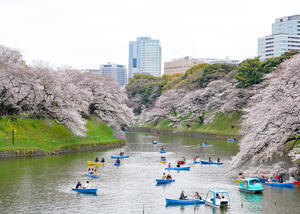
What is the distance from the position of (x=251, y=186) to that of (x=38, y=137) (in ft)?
112

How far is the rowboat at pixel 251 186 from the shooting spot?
37094mm

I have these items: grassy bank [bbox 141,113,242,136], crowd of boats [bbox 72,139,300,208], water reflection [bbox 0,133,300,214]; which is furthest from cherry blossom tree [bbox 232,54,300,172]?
grassy bank [bbox 141,113,242,136]

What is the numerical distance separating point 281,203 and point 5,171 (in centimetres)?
2821

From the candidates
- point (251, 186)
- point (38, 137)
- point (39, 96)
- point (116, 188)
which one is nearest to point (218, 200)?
point (251, 186)

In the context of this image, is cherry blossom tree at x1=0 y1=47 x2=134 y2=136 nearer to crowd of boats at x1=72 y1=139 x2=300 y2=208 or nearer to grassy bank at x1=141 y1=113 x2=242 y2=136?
crowd of boats at x1=72 y1=139 x2=300 y2=208

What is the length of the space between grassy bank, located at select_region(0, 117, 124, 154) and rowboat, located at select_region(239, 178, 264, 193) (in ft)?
101

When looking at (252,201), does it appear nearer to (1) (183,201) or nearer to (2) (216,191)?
(2) (216,191)

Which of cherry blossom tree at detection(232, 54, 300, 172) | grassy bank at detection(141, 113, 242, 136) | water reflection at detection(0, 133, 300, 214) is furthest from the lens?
grassy bank at detection(141, 113, 242, 136)

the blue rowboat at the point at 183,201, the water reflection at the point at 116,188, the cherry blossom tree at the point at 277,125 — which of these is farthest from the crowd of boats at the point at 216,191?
the cherry blossom tree at the point at 277,125

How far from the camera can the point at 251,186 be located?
3728cm

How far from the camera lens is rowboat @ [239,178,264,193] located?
122 ft

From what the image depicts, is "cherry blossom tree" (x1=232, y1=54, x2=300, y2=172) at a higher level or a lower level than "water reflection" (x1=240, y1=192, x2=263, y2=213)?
higher

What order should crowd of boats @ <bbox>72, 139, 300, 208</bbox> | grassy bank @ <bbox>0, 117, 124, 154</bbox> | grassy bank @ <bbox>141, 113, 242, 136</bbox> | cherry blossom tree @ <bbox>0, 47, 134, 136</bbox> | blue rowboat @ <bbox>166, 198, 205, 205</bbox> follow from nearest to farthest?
1. crowd of boats @ <bbox>72, 139, 300, 208</bbox>
2. blue rowboat @ <bbox>166, 198, 205, 205</bbox>
3. grassy bank @ <bbox>0, 117, 124, 154</bbox>
4. cherry blossom tree @ <bbox>0, 47, 134, 136</bbox>
5. grassy bank @ <bbox>141, 113, 242, 136</bbox>

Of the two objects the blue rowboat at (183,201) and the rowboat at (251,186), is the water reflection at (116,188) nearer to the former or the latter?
the blue rowboat at (183,201)
